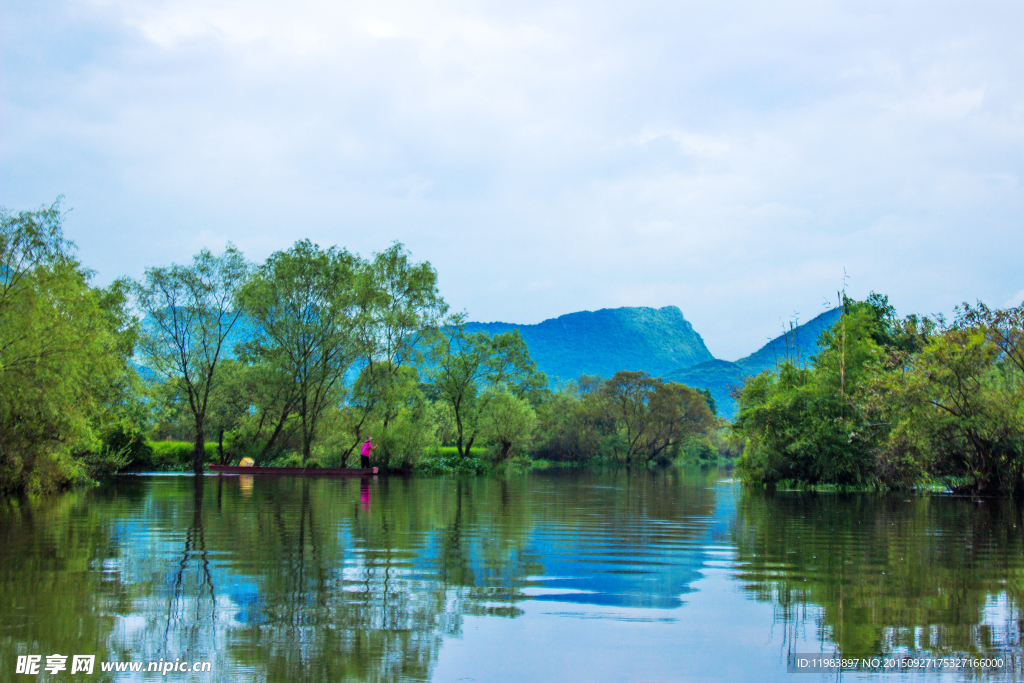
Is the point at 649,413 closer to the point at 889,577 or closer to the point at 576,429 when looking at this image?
the point at 576,429

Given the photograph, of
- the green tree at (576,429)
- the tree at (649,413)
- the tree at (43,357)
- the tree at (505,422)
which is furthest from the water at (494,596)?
the tree at (649,413)

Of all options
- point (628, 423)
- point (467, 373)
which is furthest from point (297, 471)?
point (628, 423)

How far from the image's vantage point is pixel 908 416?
95.7 feet

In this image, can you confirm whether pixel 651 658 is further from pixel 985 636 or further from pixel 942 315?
pixel 942 315

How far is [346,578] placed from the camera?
9719 mm

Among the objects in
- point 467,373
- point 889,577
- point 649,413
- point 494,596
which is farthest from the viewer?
point 649,413

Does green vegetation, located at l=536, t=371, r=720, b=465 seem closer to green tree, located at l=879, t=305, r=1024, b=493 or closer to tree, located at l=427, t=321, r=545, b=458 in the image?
tree, located at l=427, t=321, r=545, b=458

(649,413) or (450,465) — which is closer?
(450,465)

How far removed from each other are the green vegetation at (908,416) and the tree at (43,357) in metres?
27.0

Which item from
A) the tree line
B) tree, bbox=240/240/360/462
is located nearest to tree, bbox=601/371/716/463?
the tree line

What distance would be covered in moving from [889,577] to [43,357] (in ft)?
68.6

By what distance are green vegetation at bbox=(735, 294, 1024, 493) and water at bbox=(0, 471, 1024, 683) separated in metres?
12.2

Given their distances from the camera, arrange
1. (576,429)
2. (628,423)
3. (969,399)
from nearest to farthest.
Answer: (969,399) < (576,429) < (628,423)

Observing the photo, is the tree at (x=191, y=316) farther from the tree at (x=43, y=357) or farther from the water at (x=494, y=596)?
the water at (x=494, y=596)
